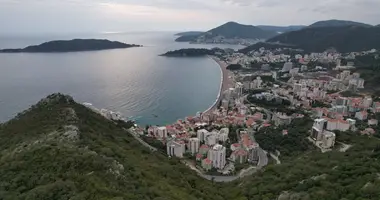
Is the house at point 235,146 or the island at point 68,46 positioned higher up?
the island at point 68,46

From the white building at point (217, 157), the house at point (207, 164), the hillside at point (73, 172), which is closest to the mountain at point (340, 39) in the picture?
the white building at point (217, 157)

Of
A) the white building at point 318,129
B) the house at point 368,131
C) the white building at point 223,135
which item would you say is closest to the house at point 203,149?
the white building at point 223,135

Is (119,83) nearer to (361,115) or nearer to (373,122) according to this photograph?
(361,115)

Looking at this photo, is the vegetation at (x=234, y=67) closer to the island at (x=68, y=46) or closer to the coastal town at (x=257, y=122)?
the coastal town at (x=257, y=122)

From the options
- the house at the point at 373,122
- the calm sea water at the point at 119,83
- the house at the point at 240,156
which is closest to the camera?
the house at the point at 240,156

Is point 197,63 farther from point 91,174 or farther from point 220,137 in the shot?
point 91,174

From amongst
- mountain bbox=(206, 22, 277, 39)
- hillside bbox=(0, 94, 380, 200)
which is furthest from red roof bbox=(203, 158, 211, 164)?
mountain bbox=(206, 22, 277, 39)

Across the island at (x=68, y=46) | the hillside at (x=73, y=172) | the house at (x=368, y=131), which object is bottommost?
the house at (x=368, y=131)

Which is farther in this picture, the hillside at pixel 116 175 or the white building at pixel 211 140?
the white building at pixel 211 140

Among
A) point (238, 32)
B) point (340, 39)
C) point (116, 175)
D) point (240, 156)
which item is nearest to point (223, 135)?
point (240, 156)

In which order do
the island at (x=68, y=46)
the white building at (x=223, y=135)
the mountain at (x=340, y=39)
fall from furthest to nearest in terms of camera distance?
the island at (x=68, y=46), the mountain at (x=340, y=39), the white building at (x=223, y=135)
